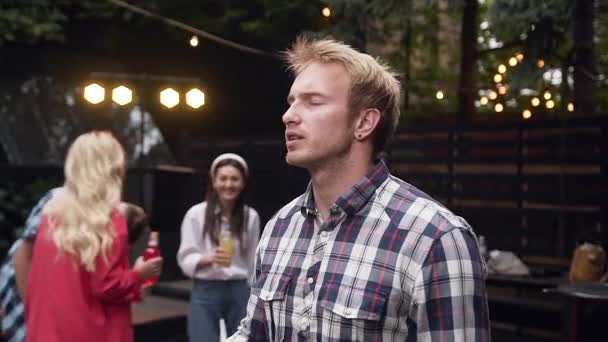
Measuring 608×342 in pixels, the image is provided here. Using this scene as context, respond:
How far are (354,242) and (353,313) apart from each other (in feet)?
0.70

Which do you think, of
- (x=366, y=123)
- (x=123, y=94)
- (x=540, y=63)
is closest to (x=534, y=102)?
(x=540, y=63)

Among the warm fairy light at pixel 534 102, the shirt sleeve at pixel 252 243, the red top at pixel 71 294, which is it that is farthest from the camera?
the warm fairy light at pixel 534 102

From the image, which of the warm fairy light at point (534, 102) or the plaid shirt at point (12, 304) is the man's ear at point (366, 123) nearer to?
the plaid shirt at point (12, 304)

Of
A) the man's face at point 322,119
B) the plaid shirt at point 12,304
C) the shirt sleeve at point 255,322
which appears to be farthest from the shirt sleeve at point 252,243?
the man's face at point 322,119

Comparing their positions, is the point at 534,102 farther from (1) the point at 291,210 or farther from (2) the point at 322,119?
(2) the point at 322,119

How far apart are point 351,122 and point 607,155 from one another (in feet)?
24.6

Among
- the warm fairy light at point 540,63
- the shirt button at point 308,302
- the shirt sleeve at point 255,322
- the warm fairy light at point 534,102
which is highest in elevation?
the warm fairy light at point 534,102

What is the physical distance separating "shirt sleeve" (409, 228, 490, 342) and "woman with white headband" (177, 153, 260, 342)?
13.3ft

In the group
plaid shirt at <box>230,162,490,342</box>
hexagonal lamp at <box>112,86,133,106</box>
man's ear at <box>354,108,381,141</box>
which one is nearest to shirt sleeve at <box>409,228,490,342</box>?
plaid shirt at <box>230,162,490,342</box>

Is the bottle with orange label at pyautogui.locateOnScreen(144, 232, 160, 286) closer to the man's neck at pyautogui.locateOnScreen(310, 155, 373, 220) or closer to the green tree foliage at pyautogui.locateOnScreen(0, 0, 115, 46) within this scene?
the man's neck at pyautogui.locateOnScreen(310, 155, 373, 220)

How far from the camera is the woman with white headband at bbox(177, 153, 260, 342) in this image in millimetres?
6160

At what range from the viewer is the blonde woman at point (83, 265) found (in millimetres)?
4148

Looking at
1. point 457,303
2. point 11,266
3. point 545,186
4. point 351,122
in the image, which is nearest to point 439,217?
point 457,303

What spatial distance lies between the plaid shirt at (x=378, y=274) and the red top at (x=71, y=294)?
200cm
